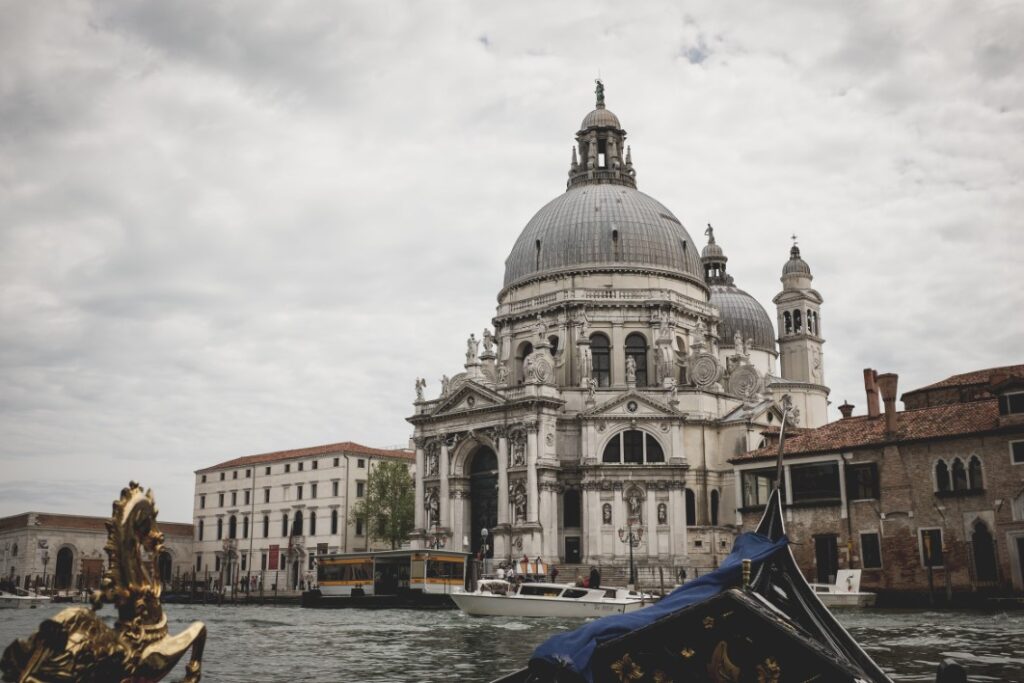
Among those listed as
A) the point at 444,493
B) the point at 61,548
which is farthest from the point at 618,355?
the point at 61,548

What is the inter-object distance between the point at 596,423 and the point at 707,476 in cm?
614

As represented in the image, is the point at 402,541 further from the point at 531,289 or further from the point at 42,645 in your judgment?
the point at 42,645

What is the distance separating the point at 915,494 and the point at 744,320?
3406cm

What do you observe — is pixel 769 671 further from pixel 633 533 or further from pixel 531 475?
pixel 531 475

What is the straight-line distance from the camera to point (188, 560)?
75438mm

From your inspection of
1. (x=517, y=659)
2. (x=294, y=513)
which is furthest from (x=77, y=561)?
(x=517, y=659)

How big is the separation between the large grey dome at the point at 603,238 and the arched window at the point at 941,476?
23.9 metres

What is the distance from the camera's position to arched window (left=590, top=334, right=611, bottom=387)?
179 feet

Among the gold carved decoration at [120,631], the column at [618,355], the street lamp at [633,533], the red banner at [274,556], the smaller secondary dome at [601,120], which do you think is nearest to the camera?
the gold carved decoration at [120,631]

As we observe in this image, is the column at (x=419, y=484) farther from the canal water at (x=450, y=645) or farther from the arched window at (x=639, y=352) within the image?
the canal water at (x=450, y=645)

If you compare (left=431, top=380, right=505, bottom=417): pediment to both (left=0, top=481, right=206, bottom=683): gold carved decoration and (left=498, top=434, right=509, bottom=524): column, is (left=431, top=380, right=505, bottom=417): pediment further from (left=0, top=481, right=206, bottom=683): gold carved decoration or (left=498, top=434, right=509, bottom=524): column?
(left=0, top=481, right=206, bottom=683): gold carved decoration

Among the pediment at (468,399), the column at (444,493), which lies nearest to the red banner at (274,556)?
the column at (444,493)

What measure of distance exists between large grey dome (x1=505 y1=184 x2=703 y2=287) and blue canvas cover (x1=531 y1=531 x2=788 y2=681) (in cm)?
4625

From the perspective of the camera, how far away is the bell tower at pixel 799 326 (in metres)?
68.1
